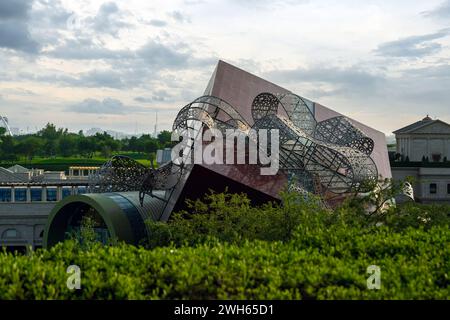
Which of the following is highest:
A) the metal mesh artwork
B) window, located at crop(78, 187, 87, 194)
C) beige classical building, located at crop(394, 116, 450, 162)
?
beige classical building, located at crop(394, 116, 450, 162)

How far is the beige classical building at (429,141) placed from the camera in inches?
3816

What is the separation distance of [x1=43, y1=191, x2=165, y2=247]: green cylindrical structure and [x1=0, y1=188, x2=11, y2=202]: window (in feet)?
67.4

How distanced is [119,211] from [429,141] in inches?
2670

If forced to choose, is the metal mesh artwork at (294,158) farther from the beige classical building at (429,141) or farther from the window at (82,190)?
the beige classical building at (429,141)

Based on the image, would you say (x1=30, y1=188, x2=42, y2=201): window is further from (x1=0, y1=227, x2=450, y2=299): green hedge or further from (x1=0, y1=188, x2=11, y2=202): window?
(x1=0, y1=227, x2=450, y2=299): green hedge

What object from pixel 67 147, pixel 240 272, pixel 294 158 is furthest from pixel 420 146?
pixel 67 147

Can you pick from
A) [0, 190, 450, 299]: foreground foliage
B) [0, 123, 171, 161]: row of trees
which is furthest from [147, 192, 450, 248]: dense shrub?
[0, 123, 171, 161]: row of trees

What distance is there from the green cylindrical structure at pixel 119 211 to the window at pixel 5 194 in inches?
809

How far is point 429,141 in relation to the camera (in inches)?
3831

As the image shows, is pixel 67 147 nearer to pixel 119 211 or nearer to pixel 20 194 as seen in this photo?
pixel 20 194

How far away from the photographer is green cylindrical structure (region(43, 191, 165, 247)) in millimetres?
40281

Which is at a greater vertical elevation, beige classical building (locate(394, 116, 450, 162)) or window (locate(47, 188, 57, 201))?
beige classical building (locate(394, 116, 450, 162))
